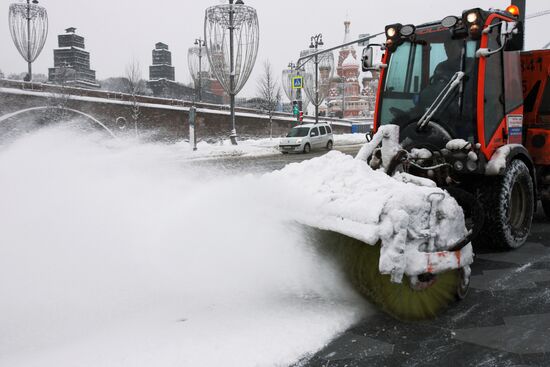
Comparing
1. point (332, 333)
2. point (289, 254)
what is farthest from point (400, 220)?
point (289, 254)

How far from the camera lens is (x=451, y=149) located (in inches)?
185

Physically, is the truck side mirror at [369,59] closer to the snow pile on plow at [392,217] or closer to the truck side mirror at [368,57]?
the truck side mirror at [368,57]

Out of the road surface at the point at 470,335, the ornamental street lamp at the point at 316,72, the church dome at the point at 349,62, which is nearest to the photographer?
the road surface at the point at 470,335

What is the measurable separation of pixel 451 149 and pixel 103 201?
3.56 meters

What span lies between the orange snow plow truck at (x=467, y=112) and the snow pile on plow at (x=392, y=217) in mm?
1018

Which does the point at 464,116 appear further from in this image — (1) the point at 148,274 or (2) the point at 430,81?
(1) the point at 148,274

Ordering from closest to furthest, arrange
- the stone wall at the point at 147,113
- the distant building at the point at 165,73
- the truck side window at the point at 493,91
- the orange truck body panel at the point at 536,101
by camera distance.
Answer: the truck side window at the point at 493,91 < the orange truck body panel at the point at 536,101 < the stone wall at the point at 147,113 < the distant building at the point at 165,73

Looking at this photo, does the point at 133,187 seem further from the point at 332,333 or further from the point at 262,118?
the point at 262,118

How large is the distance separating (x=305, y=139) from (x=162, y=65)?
60.4 metres

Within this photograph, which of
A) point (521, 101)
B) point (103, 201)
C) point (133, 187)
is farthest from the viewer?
point (521, 101)

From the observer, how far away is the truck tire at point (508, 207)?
468cm

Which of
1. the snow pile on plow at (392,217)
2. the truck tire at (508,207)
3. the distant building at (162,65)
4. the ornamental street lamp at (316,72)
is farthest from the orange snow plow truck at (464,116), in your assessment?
the distant building at (162,65)

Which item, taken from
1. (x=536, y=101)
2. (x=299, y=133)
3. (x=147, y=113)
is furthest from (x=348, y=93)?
(x=536, y=101)

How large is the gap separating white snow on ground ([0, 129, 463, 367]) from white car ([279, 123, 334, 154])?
21.1 meters
